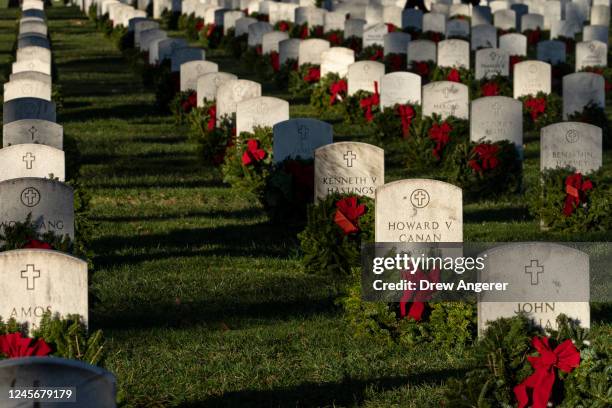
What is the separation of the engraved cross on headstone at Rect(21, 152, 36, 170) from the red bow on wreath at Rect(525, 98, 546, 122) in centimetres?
1040

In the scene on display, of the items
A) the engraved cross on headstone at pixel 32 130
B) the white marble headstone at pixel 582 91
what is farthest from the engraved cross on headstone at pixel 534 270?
the white marble headstone at pixel 582 91

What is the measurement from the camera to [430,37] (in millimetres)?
31594

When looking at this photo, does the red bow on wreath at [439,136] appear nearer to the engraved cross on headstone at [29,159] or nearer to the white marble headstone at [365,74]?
the white marble headstone at [365,74]

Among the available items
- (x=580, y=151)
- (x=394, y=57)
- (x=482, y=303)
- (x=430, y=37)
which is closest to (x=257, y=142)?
(x=580, y=151)

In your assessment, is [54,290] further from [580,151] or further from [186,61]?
[186,61]

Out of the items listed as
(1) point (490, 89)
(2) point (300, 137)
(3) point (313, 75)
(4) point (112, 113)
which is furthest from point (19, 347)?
(3) point (313, 75)

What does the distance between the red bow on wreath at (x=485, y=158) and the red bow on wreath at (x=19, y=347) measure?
894 centimetres

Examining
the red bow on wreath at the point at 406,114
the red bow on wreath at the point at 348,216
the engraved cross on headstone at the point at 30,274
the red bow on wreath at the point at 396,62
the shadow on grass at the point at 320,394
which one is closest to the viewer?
the engraved cross on headstone at the point at 30,274

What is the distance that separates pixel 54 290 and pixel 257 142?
7666 mm

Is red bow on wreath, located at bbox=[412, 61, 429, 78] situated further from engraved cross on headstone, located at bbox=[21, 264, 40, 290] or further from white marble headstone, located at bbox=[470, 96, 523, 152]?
engraved cross on headstone, located at bbox=[21, 264, 40, 290]

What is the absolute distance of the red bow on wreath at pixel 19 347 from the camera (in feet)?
26.4

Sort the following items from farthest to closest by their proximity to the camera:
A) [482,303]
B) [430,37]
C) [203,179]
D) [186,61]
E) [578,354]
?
[430,37], [186,61], [203,179], [482,303], [578,354]

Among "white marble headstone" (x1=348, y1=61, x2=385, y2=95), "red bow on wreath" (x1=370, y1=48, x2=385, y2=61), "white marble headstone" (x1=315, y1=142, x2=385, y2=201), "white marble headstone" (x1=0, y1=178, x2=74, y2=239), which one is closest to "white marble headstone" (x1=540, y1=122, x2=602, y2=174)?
"white marble headstone" (x1=315, y1=142, x2=385, y2=201)

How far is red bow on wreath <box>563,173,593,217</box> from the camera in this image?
561 inches
